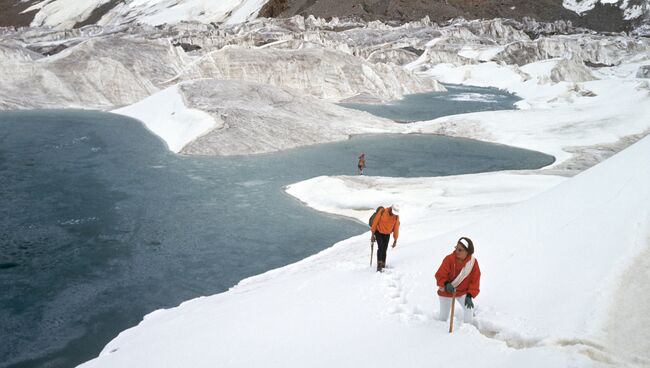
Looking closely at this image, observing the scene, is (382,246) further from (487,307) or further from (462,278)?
(462,278)

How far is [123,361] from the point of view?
8.97 meters

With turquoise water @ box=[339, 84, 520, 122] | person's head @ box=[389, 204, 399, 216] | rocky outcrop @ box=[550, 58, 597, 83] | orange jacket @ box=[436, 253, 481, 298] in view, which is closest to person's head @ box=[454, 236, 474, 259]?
orange jacket @ box=[436, 253, 481, 298]

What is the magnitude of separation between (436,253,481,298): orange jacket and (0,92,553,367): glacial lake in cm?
733

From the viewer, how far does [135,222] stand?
60.4 ft

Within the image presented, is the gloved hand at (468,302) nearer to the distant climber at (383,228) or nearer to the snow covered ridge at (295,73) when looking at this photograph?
the distant climber at (383,228)

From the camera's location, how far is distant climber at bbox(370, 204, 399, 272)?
33.8 feet

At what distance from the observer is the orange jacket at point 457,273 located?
701 cm

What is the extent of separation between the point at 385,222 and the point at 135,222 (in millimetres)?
11125

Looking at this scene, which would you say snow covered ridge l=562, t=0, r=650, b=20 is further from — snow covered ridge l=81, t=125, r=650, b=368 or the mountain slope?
snow covered ridge l=81, t=125, r=650, b=368

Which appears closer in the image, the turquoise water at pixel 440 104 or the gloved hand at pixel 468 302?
the gloved hand at pixel 468 302

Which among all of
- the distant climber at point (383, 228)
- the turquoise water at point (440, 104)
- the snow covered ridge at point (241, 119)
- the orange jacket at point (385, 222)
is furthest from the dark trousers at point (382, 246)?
the turquoise water at point (440, 104)

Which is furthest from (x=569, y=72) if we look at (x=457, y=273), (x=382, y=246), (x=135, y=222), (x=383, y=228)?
(x=457, y=273)

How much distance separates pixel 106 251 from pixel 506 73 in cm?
8638

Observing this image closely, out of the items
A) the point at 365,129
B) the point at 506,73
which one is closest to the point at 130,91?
the point at 365,129
